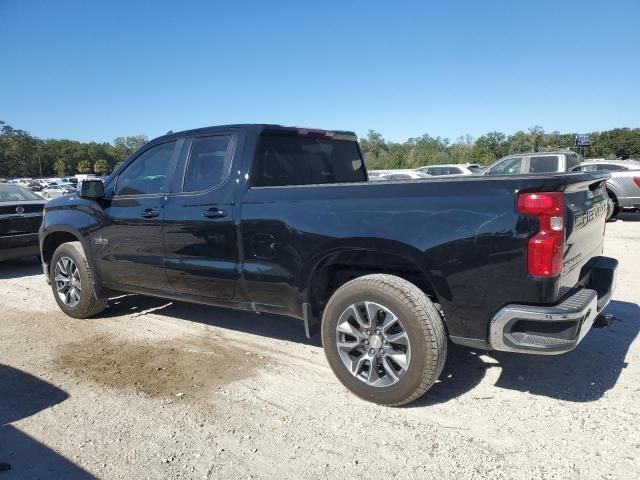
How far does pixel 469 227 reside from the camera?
277 cm

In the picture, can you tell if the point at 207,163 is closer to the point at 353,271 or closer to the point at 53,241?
the point at 353,271

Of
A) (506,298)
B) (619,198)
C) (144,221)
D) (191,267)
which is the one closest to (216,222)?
(191,267)

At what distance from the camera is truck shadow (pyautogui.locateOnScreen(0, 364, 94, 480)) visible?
2586 mm

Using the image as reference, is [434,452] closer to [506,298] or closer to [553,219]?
[506,298]

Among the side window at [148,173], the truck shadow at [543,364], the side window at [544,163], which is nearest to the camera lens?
the truck shadow at [543,364]

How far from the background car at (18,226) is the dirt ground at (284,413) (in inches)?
141

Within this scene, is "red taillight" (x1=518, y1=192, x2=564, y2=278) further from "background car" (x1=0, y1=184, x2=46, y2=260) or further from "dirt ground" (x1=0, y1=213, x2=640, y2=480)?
"background car" (x1=0, y1=184, x2=46, y2=260)

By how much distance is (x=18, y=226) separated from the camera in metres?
7.87

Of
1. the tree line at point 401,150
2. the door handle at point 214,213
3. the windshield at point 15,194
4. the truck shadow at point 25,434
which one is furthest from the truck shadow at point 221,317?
the tree line at point 401,150

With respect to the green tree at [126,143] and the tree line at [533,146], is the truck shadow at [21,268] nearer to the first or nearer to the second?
the tree line at [533,146]

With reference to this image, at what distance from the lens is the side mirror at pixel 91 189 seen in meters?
4.71

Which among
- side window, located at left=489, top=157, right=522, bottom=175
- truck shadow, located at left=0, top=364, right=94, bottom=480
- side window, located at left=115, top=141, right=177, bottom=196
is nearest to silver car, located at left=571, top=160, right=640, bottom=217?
side window, located at left=489, top=157, right=522, bottom=175

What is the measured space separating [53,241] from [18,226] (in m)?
2.87

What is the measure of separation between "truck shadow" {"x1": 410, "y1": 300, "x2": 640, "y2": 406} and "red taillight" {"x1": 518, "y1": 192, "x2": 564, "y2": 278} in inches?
46.8
